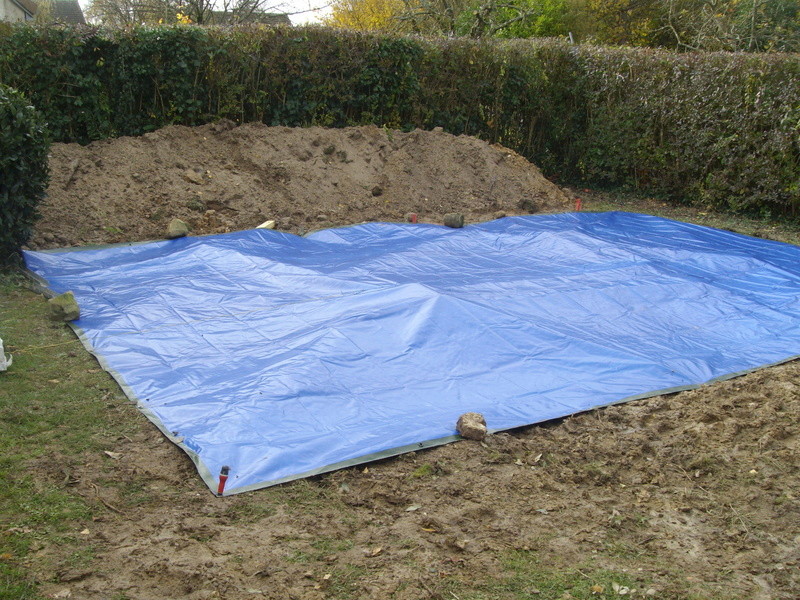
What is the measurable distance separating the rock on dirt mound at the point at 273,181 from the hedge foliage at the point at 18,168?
2.29ft

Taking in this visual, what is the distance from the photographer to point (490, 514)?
3.29 metres

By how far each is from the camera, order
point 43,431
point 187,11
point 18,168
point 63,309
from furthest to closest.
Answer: point 187,11 → point 18,168 → point 63,309 → point 43,431

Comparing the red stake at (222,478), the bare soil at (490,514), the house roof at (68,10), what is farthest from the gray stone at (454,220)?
the house roof at (68,10)

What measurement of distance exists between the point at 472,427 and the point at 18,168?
4.64m

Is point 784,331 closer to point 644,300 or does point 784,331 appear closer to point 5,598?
point 644,300

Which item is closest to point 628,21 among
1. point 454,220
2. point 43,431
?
point 454,220

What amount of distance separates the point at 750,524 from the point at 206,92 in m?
8.51

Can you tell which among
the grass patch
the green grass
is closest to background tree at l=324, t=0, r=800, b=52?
the green grass

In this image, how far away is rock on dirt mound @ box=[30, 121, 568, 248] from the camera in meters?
7.74

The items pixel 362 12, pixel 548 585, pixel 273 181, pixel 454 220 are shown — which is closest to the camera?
pixel 548 585

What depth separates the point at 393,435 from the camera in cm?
387

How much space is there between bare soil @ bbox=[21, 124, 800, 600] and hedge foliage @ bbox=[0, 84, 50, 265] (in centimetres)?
299

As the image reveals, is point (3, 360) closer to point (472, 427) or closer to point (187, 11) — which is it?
point (472, 427)

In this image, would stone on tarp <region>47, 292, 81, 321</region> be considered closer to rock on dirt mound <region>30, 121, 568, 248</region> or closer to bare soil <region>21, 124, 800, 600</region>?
bare soil <region>21, 124, 800, 600</region>
